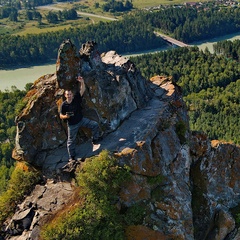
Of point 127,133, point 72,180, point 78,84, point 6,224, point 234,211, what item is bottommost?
point 234,211

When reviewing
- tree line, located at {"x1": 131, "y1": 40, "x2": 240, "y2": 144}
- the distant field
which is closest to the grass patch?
tree line, located at {"x1": 131, "y1": 40, "x2": 240, "y2": 144}

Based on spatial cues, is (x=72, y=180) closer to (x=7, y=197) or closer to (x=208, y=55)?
(x=7, y=197)

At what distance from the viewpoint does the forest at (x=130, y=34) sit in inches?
3228

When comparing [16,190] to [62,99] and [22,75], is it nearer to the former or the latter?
[62,99]

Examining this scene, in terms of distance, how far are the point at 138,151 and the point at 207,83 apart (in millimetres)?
50117

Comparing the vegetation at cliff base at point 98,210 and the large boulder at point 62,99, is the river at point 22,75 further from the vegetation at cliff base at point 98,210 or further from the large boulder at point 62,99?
the vegetation at cliff base at point 98,210

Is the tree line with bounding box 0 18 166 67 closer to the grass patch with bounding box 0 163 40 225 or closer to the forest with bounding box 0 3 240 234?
the forest with bounding box 0 3 240 234

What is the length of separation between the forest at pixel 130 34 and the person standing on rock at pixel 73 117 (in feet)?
240

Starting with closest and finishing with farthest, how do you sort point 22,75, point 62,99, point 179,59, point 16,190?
point 16,190
point 62,99
point 179,59
point 22,75

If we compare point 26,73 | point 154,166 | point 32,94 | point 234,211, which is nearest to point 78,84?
point 32,94

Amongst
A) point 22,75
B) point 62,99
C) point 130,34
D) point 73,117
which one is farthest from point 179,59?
point 73,117

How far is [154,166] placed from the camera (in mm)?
10883

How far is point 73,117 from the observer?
438 inches

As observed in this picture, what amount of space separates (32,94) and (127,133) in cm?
379
